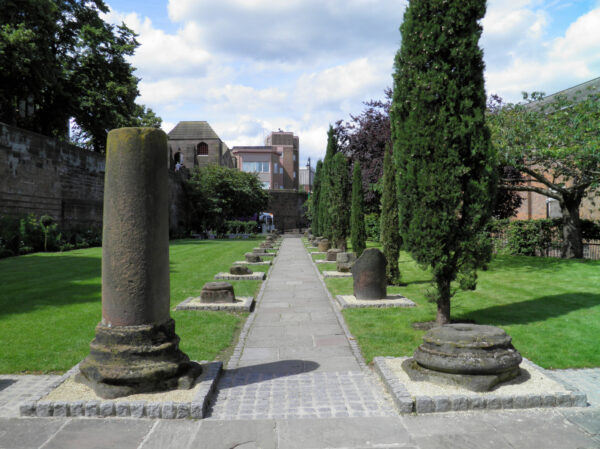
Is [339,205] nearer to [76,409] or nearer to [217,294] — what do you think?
[217,294]

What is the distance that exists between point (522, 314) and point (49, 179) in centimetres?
2102

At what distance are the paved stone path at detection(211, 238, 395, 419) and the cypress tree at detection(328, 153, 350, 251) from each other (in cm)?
1105

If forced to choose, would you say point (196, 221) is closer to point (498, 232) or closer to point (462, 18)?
point (498, 232)

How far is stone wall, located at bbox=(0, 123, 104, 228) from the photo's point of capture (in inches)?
734

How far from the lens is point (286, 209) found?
5538 centimetres

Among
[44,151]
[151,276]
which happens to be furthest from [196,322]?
[44,151]

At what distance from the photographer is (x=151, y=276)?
438 cm

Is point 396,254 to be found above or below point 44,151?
below

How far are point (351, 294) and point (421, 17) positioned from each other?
5.66 m

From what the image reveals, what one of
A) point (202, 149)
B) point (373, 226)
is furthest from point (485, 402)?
point (202, 149)

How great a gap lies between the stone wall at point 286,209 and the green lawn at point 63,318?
41.5 metres

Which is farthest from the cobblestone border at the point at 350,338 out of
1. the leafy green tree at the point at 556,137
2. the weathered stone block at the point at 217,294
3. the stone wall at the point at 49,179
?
the stone wall at the point at 49,179

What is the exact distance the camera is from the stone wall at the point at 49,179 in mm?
18656

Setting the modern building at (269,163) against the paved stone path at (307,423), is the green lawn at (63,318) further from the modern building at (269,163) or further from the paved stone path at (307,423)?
the modern building at (269,163)
